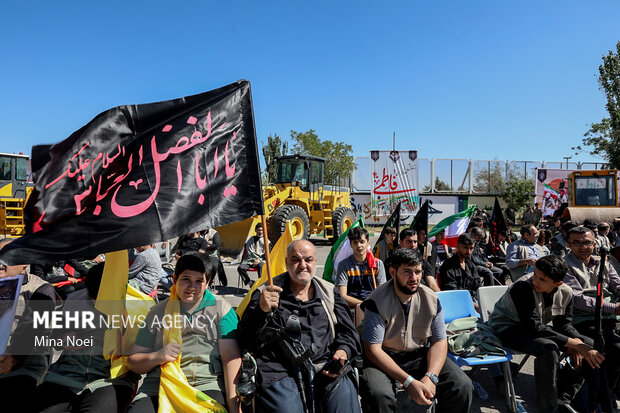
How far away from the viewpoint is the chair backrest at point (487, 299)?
13.5 feet

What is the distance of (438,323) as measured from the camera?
3.09 meters

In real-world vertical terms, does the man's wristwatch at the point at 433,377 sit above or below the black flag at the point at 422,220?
below

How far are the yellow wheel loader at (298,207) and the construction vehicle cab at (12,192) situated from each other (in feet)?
26.8

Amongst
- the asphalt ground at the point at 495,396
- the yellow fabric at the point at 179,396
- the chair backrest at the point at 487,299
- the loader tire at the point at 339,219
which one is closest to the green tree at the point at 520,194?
the loader tire at the point at 339,219

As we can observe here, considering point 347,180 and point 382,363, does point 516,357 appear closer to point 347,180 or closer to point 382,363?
point 382,363

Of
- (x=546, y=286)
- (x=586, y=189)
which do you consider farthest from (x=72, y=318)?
(x=586, y=189)

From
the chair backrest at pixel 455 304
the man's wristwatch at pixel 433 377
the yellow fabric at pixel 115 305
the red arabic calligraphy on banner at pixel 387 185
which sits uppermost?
the red arabic calligraphy on banner at pixel 387 185

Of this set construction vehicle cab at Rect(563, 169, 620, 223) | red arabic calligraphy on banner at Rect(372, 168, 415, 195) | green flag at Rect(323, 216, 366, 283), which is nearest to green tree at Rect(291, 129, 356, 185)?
red arabic calligraphy on banner at Rect(372, 168, 415, 195)

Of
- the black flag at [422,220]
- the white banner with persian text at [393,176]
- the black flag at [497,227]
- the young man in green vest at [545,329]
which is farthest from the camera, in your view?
the white banner with persian text at [393,176]

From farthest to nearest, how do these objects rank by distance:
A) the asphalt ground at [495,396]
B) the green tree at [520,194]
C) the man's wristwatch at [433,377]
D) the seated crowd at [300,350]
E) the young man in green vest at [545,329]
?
the green tree at [520,194] < the asphalt ground at [495,396] < the young man in green vest at [545,329] < the man's wristwatch at [433,377] < the seated crowd at [300,350]

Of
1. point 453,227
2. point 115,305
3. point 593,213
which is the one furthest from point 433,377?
point 593,213

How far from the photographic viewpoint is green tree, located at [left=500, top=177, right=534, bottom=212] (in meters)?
27.7

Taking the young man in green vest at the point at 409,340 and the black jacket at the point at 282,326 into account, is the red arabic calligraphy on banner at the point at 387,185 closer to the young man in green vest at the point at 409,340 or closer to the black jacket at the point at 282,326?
the young man in green vest at the point at 409,340

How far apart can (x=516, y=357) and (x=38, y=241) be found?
4771 mm
